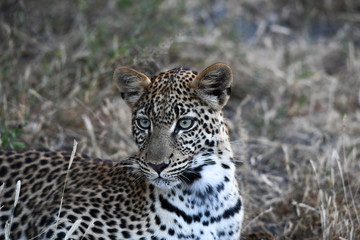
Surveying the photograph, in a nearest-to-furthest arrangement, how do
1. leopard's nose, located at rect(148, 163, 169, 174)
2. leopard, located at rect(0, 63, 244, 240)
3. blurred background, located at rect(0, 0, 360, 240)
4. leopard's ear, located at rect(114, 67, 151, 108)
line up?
leopard's nose, located at rect(148, 163, 169, 174)
leopard, located at rect(0, 63, 244, 240)
leopard's ear, located at rect(114, 67, 151, 108)
blurred background, located at rect(0, 0, 360, 240)

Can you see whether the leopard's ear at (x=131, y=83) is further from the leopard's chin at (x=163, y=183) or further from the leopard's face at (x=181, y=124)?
the leopard's chin at (x=163, y=183)

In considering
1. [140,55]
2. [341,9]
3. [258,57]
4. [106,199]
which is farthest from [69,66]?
[341,9]

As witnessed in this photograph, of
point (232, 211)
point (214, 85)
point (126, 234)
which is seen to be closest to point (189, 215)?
point (232, 211)

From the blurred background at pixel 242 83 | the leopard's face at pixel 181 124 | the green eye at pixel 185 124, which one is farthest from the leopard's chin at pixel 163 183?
the blurred background at pixel 242 83

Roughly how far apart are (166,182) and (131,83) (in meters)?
0.94

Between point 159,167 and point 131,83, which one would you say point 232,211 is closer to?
point 159,167

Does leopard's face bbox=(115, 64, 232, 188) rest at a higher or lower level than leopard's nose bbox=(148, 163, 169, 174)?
higher

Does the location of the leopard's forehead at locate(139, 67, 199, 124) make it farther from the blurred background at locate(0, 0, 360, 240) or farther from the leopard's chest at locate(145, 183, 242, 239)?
the blurred background at locate(0, 0, 360, 240)

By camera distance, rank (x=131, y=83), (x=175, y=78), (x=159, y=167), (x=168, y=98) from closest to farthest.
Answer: (x=159, y=167), (x=168, y=98), (x=175, y=78), (x=131, y=83)

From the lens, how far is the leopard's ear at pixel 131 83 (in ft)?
16.0

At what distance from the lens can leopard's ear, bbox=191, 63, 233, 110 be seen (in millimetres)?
4691

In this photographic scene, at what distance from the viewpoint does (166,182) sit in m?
4.55

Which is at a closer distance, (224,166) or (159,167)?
(159,167)

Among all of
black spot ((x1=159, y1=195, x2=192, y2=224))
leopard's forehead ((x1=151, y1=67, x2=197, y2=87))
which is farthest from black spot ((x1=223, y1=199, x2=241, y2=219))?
leopard's forehead ((x1=151, y1=67, x2=197, y2=87))
